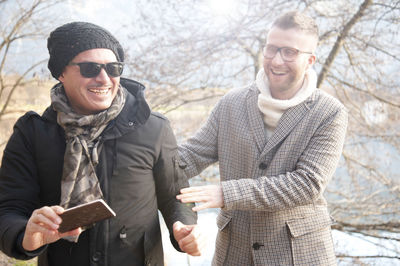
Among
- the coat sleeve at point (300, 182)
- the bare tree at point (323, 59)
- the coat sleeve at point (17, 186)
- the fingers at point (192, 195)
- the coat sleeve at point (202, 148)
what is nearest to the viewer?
the coat sleeve at point (17, 186)

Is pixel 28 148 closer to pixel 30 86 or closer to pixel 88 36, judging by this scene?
pixel 88 36

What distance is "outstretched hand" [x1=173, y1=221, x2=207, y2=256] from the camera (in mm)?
1556

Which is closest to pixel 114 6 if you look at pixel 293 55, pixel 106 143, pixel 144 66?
pixel 144 66

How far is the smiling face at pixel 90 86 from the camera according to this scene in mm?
1541

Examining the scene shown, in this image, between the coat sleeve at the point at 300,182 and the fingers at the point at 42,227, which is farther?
the coat sleeve at the point at 300,182

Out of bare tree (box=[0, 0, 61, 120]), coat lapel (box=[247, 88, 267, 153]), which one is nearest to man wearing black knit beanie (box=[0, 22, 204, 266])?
coat lapel (box=[247, 88, 267, 153])

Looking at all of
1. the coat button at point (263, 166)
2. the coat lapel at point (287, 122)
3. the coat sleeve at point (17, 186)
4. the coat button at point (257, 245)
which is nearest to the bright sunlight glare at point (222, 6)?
the coat lapel at point (287, 122)

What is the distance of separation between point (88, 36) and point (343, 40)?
3.84m

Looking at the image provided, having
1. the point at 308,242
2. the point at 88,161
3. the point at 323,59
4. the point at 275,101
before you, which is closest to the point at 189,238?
the point at 88,161

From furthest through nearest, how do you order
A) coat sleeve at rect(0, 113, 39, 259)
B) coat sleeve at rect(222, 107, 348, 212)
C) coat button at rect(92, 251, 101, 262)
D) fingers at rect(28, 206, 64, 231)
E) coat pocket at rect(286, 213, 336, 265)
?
1. coat pocket at rect(286, 213, 336, 265)
2. coat sleeve at rect(222, 107, 348, 212)
3. coat button at rect(92, 251, 101, 262)
4. coat sleeve at rect(0, 113, 39, 259)
5. fingers at rect(28, 206, 64, 231)

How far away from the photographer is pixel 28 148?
4.97ft

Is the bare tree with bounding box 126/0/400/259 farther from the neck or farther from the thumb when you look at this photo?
the thumb

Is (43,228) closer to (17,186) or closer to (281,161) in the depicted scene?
(17,186)

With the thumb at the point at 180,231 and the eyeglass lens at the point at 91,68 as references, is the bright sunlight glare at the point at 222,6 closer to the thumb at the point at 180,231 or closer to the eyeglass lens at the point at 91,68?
the eyeglass lens at the point at 91,68
